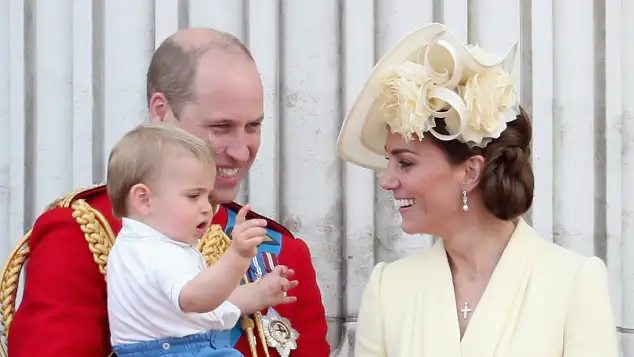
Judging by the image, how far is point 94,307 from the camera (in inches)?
82.5

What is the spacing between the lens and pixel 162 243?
189cm

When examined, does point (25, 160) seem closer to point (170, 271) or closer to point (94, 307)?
point (94, 307)

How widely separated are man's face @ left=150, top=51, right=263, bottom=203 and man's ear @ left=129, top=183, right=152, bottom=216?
0.39m

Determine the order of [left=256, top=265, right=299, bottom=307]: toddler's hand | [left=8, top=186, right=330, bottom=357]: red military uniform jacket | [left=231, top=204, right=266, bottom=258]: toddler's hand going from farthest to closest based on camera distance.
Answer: [left=256, top=265, right=299, bottom=307]: toddler's hand, [left=8, top=186, right=330, bottom=357]: red military uniform jacket, [left=231, top=204, right=266, bottom=258]: toddler's hand

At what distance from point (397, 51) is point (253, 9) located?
0.83m

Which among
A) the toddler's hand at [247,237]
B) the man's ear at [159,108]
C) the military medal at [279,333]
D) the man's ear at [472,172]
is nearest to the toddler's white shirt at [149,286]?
the toddler's hand at [247,237]

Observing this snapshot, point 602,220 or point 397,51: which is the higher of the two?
point 397,51

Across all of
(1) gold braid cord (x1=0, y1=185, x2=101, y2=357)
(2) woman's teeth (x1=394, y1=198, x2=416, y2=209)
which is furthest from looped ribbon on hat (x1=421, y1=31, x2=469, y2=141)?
(1) gold braid cord (x1=0, y1=185, x2=101, y2=357)

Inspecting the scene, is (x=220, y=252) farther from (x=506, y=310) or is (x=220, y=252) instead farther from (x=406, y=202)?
(x=506, y=310)

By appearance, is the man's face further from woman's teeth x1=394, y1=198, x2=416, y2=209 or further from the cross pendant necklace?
the cross pendant necklace

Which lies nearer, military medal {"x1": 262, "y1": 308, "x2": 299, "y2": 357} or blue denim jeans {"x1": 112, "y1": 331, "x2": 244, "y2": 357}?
blue denim jeans {"x1": 112, "y1": 331, "x2": 244, "y2": 357}

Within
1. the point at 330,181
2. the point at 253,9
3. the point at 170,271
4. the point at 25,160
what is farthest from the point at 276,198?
the point at 170,271

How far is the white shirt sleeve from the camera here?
6.02 ft

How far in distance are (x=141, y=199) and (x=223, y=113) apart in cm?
43
